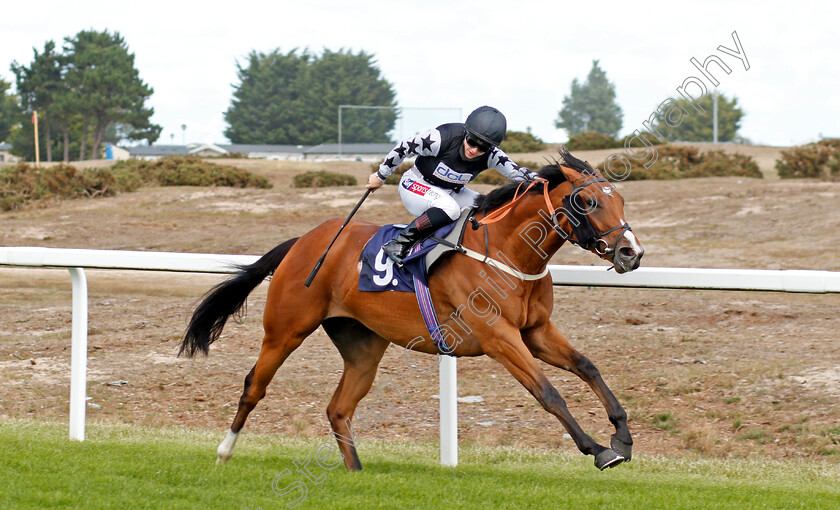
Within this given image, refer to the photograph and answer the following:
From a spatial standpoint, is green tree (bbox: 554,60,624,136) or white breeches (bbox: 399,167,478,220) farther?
green tree (bbox: 554,60,624,136)

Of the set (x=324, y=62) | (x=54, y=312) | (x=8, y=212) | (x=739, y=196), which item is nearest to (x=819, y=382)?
(x=54, y=312)

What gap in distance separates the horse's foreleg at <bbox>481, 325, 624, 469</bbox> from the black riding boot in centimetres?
71

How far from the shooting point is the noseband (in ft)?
14.3

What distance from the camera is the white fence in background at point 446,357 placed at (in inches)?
190

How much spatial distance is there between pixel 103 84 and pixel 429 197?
203ft

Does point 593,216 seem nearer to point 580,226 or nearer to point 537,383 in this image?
point 580,226

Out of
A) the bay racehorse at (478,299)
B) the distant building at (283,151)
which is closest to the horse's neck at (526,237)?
the bay racehorse at (478,299)

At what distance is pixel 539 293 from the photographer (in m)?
4.79

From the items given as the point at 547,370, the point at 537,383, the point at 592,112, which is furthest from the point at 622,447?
the point at 592,112

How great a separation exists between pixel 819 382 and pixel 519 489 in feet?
12.3

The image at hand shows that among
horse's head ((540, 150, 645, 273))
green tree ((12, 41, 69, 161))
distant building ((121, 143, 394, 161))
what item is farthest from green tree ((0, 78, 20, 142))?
horse's head ((540, 150, 645, 273))

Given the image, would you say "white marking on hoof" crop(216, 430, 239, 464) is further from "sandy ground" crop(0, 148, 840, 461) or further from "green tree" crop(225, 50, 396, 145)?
"green tree" crop(225, 50, 396, 145)

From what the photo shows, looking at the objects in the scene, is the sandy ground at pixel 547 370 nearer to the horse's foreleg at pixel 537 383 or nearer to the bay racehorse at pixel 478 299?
the bay racehorse at pixel 478 299

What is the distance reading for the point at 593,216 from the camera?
14.5 feet
